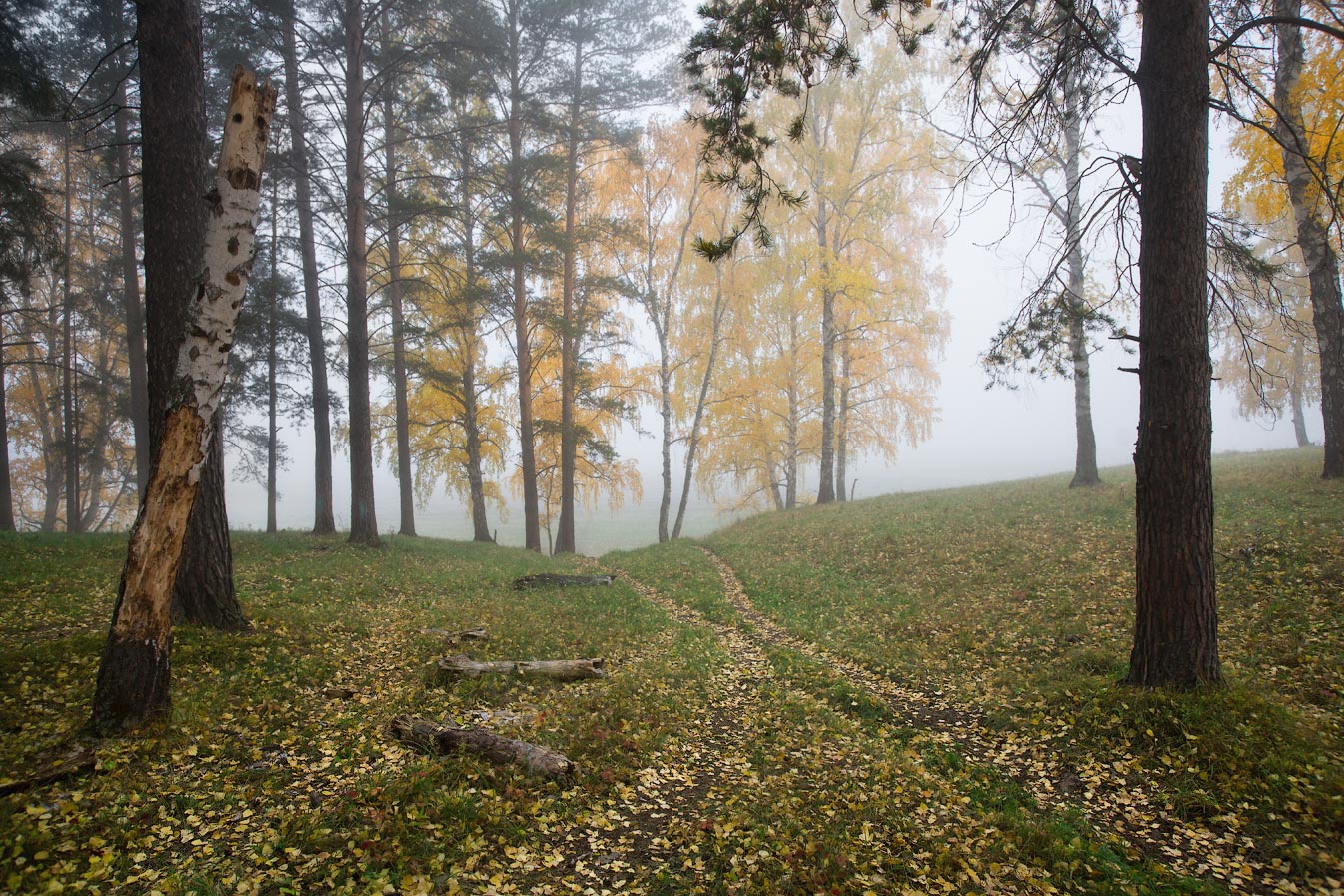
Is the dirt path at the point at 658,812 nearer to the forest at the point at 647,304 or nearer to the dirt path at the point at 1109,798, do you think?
the forest at the point at 647,304

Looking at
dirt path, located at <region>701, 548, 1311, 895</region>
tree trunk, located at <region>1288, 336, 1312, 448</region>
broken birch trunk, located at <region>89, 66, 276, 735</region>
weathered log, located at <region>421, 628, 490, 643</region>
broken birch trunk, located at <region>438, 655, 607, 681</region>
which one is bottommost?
dirt path, located at <region>701, 548, 1311, 895</region>

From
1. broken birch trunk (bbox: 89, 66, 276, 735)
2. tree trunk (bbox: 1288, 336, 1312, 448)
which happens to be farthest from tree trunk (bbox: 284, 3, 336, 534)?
tree trunk (bbox: 1288, 336, 1312, 448)

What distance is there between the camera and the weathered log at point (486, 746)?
15.3ft

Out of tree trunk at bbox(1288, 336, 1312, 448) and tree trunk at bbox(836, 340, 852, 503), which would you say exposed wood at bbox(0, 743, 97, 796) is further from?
tree trunk at bbox(1288, 336, 1312, 448)

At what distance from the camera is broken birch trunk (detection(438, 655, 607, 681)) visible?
651cm

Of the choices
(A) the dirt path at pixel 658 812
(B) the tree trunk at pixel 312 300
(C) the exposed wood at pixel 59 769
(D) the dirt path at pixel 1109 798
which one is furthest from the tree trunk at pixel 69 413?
(D) the dirt path at pixel 1109 798

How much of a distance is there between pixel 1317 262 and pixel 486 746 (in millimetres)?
15519

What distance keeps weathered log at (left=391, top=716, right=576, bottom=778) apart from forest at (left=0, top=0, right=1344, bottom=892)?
0.03 meters

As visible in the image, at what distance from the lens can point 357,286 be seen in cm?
1357

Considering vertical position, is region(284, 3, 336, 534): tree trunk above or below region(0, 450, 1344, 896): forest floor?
above

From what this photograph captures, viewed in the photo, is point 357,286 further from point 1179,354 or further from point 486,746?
point 1179,354

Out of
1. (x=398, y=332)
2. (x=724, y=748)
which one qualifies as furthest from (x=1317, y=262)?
(x=398, y=332)

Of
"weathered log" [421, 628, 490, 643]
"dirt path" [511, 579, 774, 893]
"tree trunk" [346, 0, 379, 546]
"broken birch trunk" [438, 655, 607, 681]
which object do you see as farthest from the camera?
"tree trunk" [346, 0, 379, 546]

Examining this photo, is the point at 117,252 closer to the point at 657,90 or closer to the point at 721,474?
the point at 657,90
